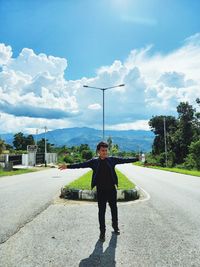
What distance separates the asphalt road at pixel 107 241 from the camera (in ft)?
19.6

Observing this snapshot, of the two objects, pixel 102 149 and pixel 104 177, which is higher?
pixel 102 149

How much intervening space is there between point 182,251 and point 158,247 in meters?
0.46

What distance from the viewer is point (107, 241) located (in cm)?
739

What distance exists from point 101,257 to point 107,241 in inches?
46.9

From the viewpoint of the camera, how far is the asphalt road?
5980mm

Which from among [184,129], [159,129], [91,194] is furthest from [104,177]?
[159,129]

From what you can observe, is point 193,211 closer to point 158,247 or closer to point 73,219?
point 73,219

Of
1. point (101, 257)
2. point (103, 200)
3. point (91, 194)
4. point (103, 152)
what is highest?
point (103, 152)

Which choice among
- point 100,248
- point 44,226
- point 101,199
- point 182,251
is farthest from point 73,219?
point 182,251

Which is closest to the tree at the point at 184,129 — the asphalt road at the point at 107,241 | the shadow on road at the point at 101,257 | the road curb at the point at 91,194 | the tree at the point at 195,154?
the tree at the point at 195,154

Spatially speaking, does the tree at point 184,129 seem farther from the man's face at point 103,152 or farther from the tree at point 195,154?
the man's face at point 103,152

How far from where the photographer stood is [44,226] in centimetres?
891

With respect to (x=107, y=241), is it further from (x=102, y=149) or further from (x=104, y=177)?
(x=102, y=149)

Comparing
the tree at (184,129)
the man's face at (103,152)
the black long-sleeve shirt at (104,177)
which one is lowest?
the black long-sleeve shirt at (104,177)
